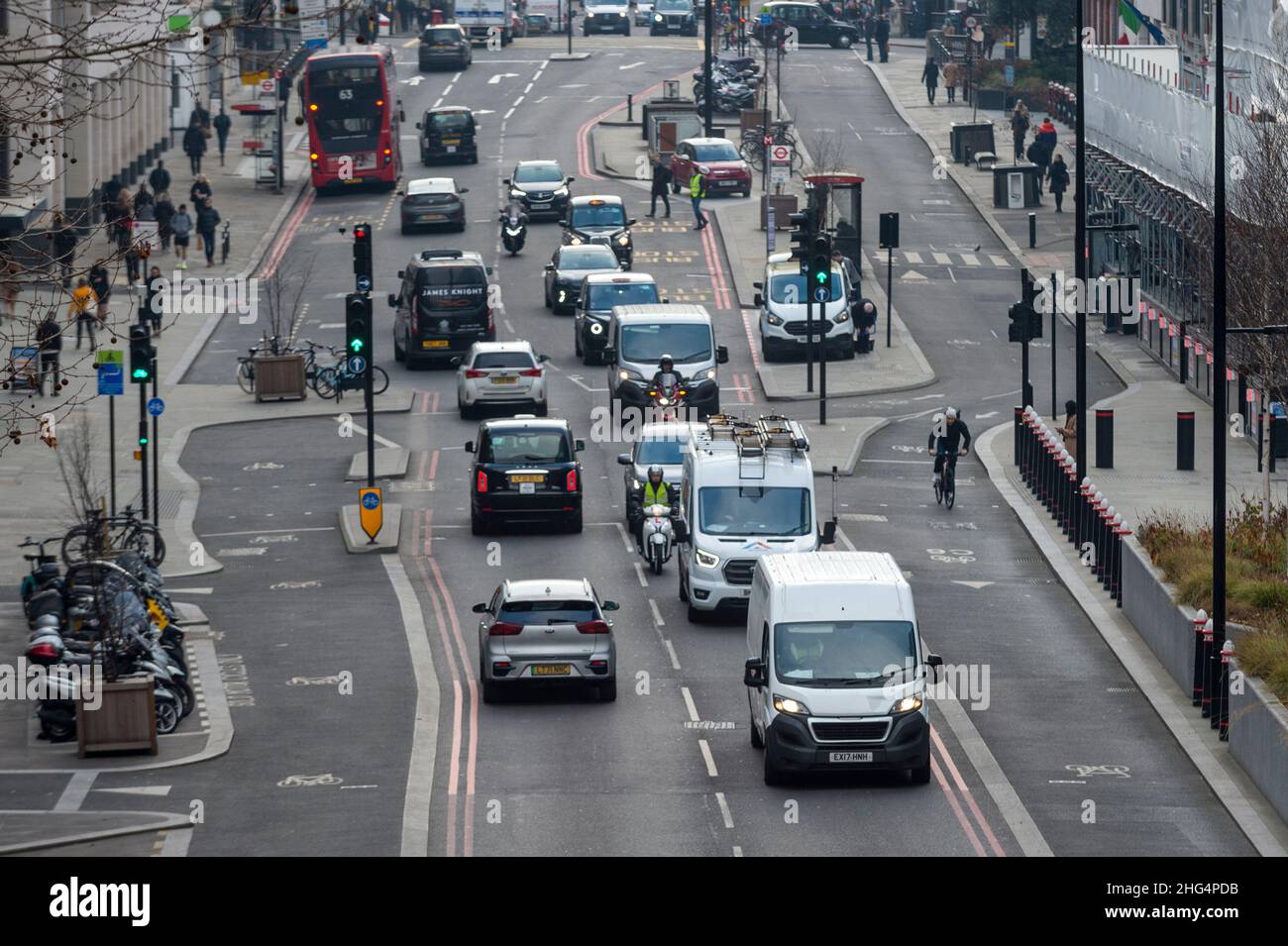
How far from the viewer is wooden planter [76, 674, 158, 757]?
2725 cm

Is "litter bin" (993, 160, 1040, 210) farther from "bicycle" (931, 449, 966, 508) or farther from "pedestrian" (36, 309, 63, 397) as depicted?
"pedestrian" (36, 309, 63, 397)

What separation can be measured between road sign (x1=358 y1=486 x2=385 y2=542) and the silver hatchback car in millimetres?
9690

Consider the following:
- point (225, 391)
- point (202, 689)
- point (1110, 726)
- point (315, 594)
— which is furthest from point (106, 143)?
point (1110, 726)

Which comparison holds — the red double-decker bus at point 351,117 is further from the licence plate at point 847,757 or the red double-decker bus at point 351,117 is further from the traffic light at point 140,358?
the licence plate at point 847,757

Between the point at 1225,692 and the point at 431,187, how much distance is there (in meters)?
44.9

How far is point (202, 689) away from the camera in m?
30.8

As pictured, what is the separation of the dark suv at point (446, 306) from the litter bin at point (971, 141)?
30.3 metres

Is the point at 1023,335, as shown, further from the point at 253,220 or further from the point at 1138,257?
the point at 253,220

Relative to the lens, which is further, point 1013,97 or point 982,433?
point 1013,97

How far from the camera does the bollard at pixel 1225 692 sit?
2706 centimetres

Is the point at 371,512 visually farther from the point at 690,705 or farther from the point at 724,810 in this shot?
the point at 724,810

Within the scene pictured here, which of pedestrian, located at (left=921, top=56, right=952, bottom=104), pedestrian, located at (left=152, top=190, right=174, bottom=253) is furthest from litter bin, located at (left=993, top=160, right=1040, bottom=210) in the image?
pedestrian, located at (left=152, top=190, right=174, bottom=253)

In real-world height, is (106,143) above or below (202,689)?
above

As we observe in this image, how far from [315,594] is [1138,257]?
31.1m
